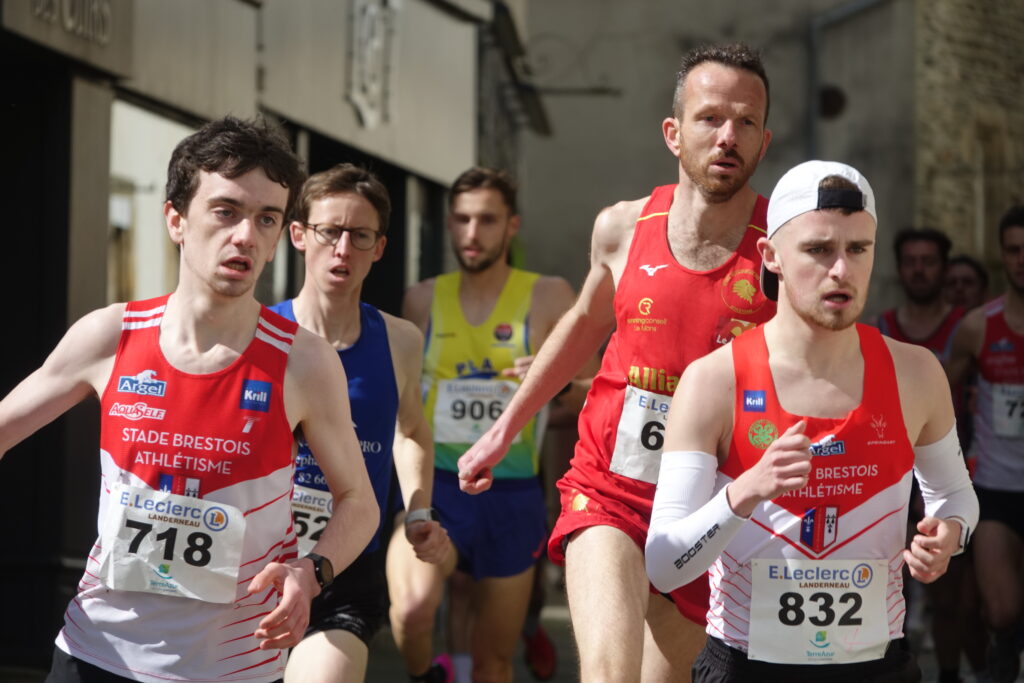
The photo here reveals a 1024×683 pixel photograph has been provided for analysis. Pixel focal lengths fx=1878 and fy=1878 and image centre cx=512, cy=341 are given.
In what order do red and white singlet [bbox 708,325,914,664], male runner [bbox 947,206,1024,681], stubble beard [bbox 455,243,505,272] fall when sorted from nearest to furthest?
red and white singlet [bbox 708,325,914,664] < stubble beard [bbox 455,243,505,272] < male runner [bbox 947,206,1024,681]

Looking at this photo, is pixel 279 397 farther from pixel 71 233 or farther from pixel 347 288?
pixel 71 233

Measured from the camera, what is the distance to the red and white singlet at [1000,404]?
9109 millimetres

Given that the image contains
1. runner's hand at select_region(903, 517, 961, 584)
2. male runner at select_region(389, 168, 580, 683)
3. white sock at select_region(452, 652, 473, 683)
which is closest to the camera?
runner's hand at select_region(903, 517, 961, 584)

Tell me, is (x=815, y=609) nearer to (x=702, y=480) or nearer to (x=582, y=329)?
(x=702, y=480)

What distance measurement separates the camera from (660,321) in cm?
556

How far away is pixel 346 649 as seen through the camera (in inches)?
238

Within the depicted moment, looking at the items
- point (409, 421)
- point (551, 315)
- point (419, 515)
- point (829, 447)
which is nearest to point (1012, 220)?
point (551, 315)

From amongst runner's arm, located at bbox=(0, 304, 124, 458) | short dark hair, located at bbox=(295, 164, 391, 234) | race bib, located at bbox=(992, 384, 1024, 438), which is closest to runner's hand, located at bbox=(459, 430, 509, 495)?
runner's arm, located at bbox=(0, 304, 124, 458)

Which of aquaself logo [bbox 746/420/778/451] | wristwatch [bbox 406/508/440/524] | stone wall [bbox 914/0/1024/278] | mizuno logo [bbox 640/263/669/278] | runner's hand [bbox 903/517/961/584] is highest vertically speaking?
stone wall [bbox 914/0/1024/278]

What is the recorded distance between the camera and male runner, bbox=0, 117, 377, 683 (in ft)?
14.8

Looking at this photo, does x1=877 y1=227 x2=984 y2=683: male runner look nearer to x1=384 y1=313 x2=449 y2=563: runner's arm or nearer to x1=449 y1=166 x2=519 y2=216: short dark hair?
x1=449 y1=166 x2=519 y2=216: short dark hair

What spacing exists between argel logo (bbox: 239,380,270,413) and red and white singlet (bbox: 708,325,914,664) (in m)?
1.13

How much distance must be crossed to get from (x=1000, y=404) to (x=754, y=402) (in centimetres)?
494

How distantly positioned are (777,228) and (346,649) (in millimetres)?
2203
